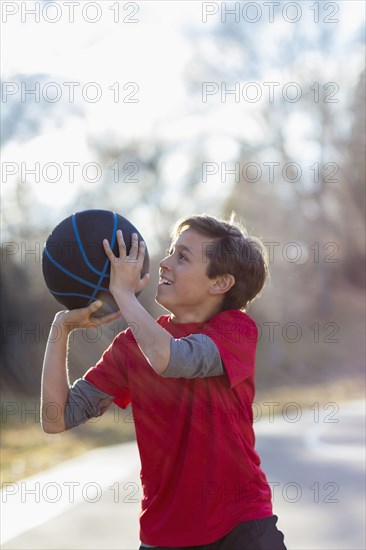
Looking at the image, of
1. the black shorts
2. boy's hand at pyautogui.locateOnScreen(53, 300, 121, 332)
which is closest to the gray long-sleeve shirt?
boy's hand at pyautogui.locateOnScreen(53, 300, 121, 332)

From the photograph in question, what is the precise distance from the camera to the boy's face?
4.32 metres

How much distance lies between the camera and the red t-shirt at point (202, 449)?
4047 millimetres

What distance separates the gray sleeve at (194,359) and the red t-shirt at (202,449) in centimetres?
4

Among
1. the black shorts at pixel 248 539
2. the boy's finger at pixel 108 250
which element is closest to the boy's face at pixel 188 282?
the boy's finger at pixel 108 250

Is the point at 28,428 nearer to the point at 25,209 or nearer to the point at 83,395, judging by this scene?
the point at 25,209

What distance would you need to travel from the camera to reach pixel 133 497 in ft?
27.3

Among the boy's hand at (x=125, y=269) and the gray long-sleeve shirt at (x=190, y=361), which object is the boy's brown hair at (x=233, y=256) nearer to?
the boy's hand at (x=125, y=269)

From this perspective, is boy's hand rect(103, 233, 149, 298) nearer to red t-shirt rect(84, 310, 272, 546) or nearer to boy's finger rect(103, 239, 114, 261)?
boy's finger rect(103, 239, 114, 261)

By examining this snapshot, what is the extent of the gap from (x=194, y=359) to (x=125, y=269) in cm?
51

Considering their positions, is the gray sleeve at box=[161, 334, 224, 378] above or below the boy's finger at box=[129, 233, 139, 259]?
below

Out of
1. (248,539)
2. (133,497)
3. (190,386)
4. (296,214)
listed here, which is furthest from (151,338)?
(296,214)

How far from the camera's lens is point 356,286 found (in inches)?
1687

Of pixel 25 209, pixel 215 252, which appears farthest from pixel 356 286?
pixel 215 252

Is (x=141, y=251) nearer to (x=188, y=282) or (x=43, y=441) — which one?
(x=188, y=282)
